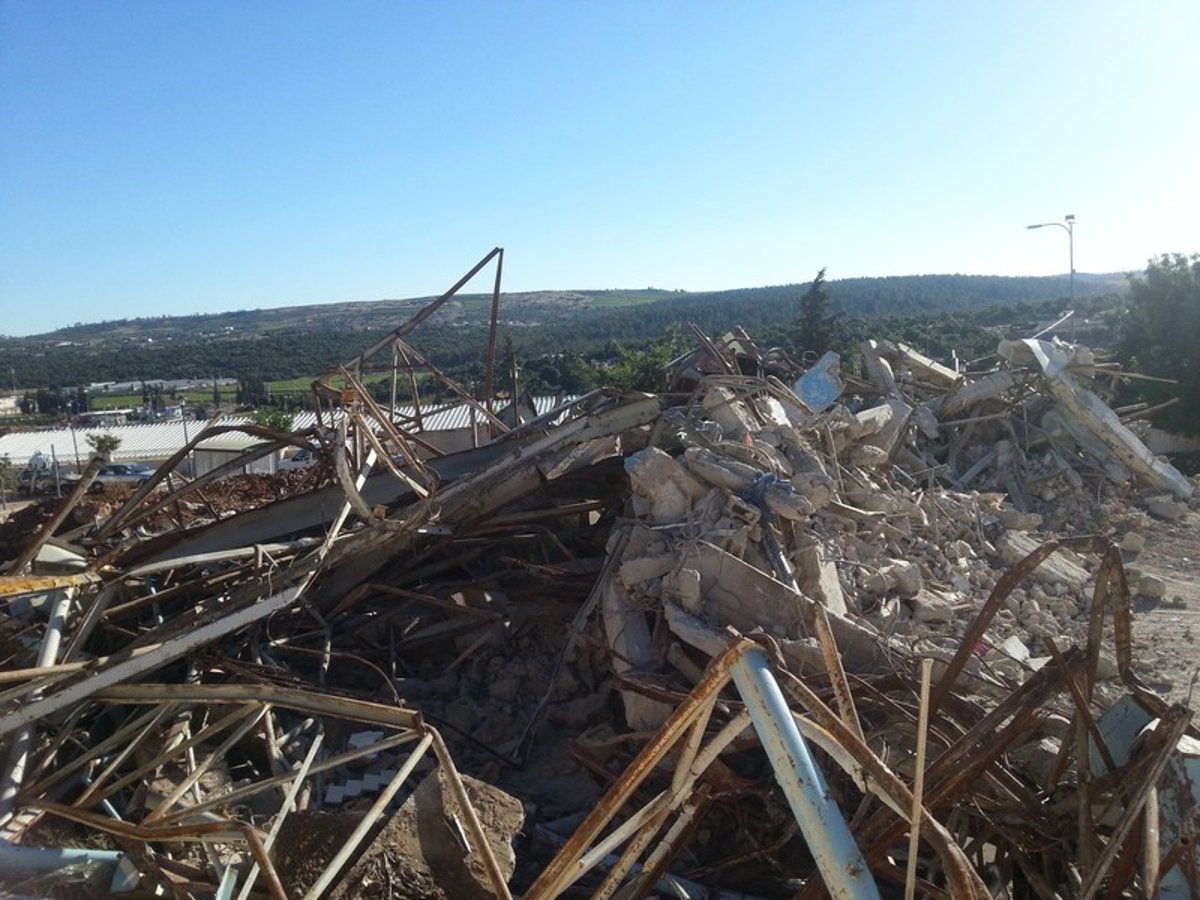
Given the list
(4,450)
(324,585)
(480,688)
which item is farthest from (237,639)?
(4,450)

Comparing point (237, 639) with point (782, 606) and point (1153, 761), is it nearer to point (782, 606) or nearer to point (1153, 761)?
point (782, 606)

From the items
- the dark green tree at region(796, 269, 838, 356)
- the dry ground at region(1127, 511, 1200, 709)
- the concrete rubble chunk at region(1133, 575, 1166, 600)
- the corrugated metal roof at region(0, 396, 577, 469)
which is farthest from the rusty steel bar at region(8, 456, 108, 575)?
the dark green tree at region(796, 269, 838, 356)

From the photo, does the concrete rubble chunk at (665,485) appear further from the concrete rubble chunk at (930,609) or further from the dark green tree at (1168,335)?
the dark green tree at (1168,335)

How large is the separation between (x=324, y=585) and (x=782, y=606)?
334 cm

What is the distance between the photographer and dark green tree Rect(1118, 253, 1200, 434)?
19969mm

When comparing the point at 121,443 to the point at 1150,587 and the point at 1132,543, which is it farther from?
the point at 1150,587

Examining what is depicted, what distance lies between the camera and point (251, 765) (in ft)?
16.8

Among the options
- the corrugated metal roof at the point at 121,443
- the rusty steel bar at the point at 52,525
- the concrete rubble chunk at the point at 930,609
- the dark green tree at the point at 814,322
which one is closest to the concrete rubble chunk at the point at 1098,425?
the concrete rubble chunk at the point at 930,609

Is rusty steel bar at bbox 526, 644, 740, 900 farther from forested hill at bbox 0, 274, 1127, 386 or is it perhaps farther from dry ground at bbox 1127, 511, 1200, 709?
forested hill at bbox 0, 274, 1127, 386

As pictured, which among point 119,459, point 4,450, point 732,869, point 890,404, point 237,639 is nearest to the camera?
point 732,869

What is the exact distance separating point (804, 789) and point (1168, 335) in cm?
2386

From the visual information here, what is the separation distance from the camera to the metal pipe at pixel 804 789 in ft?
6.59

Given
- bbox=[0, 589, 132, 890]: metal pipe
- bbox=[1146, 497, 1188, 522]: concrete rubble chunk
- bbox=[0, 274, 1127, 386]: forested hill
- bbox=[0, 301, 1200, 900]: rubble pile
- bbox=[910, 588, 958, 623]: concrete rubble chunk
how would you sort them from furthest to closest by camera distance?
bbox=[0, 274, 1127, 386]: forested hill
bbox=[1146, 497, 1188, 522]: concrete rubble chunk
bbox=[910, 588, 958, 623]: concrete rubble chunk
bbox=[0, 589, 132, 890]: metal pipe
bbox=[0, 301, 1200, 900]: rubble pile

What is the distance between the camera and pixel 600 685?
5906 mm
